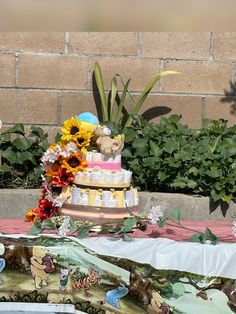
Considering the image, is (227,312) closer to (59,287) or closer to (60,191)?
(59,287)

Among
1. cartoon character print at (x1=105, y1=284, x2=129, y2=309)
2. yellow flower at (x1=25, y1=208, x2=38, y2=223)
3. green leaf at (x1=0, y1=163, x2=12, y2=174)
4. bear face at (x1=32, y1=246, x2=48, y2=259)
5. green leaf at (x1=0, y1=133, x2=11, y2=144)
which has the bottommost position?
cartoon character print at (x1=105, y1=284, x2=129, y2=309)

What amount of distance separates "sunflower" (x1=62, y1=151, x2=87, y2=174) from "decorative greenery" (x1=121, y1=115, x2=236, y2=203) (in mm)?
777

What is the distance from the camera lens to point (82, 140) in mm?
3953

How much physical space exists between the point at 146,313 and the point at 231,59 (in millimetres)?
2525

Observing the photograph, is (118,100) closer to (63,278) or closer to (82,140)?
(82,140)

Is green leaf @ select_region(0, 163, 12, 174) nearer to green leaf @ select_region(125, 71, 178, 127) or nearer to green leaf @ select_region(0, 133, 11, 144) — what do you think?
green leaf @ select_region(0, 133, 11, 144)

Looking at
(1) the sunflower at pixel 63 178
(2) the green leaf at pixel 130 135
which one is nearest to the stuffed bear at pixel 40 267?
(1) the sunflower at pixel 63 178

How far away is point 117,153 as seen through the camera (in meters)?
3.93

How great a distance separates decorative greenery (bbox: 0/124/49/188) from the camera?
15.9ft

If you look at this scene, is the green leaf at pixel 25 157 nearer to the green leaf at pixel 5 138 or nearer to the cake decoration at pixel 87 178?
the green leaf at pixel 5 138

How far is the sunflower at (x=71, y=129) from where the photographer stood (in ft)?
12.9

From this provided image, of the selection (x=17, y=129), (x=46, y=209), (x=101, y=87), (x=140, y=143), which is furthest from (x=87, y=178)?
(x=101, y=87)

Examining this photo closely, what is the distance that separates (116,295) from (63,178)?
889 millimetres

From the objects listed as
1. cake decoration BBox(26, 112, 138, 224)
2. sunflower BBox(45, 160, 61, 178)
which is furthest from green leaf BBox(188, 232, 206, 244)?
sunflower BBox(45, 160, 61, 178)
